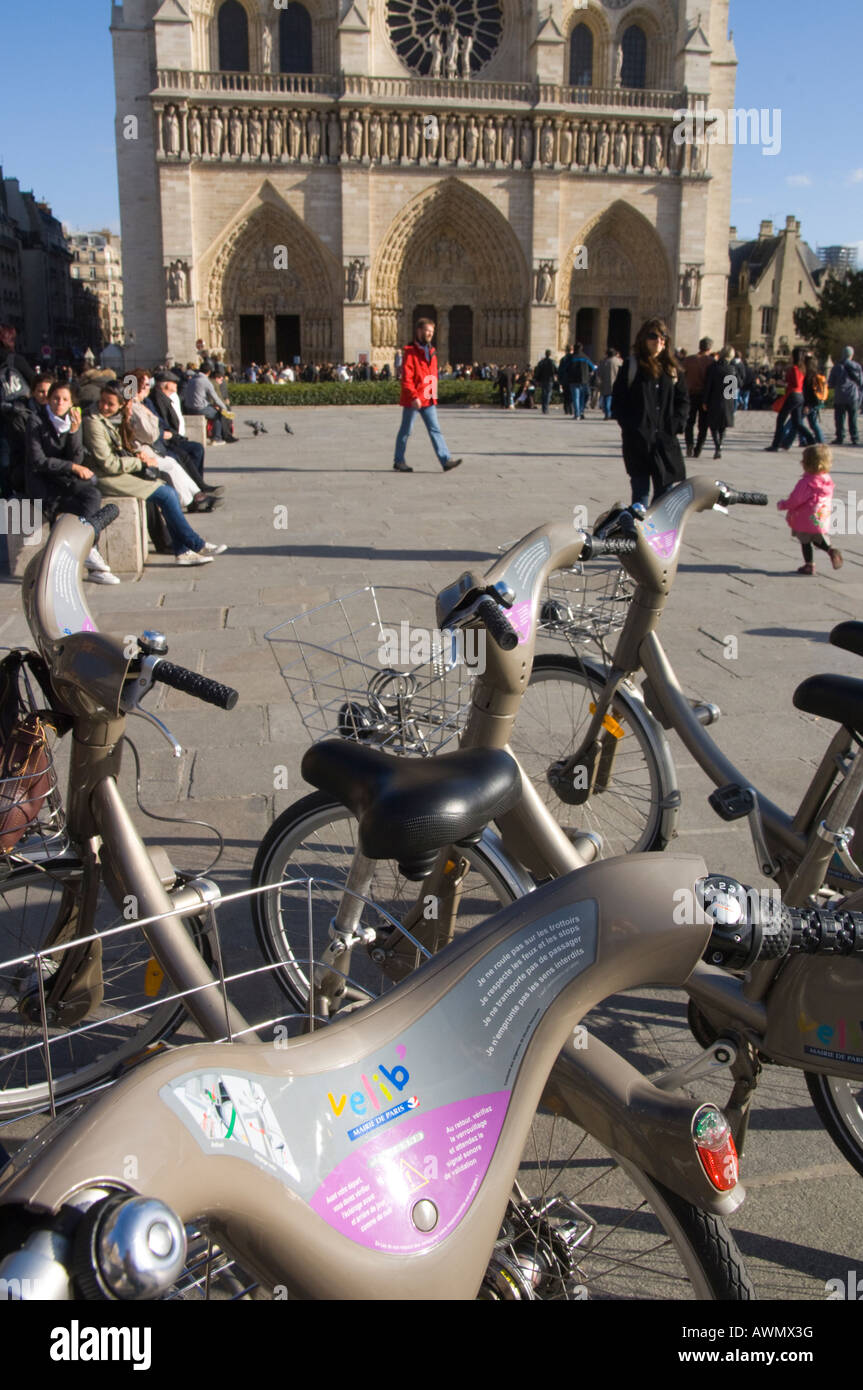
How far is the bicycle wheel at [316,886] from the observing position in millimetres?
2449

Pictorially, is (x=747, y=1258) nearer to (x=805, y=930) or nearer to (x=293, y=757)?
(x=805, y=930)

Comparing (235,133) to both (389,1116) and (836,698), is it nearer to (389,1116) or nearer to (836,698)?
(836,698)

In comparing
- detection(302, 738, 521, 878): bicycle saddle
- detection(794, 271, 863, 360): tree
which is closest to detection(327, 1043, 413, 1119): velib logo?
detection(302, 738, 521, 878): bicycle saddle

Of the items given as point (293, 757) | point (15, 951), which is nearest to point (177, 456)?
point (293, 757)

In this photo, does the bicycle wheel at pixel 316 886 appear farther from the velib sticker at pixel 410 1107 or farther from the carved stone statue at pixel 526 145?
the carved stone statue at pixel 526 145

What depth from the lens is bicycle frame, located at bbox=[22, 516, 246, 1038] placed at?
80.0 inches

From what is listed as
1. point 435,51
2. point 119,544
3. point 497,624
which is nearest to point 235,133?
point 435,51

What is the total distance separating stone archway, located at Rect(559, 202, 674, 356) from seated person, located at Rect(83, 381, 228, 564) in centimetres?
3423

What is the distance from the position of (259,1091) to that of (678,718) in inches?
94.0

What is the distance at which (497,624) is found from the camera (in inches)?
83.5

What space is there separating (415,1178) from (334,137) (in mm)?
40565

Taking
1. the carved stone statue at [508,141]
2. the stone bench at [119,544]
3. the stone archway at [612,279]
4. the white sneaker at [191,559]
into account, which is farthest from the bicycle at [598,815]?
the stone archway at [612,279]

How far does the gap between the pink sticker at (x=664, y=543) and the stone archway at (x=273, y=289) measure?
36557 millimetres
